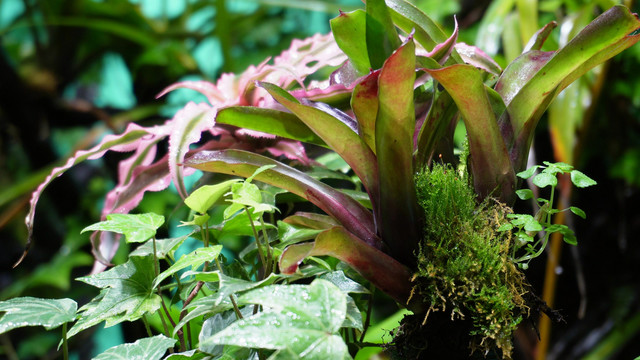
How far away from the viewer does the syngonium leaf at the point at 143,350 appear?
1.52 feet

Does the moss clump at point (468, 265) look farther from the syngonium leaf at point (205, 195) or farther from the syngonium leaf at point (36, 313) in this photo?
the syngonium leaf at point (36, 313)

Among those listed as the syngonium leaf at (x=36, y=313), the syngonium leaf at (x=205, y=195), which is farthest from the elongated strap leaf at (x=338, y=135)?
the syngonium leaf at (x=36, y=313)

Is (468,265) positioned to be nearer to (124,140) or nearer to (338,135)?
(338,135)

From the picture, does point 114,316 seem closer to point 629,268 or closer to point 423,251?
point 423,251

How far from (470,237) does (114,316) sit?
1.29 feet

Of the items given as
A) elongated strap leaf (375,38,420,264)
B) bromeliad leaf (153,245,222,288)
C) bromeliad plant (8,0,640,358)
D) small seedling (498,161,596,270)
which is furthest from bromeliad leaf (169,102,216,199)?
small seedling (498,161,596,270)

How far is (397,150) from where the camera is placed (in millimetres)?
505

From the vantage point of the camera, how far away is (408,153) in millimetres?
512

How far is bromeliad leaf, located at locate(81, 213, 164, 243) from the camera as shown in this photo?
0.50 m

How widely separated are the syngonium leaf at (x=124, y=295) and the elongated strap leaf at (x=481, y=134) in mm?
393

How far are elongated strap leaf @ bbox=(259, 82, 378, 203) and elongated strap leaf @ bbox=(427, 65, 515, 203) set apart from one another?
0.11m

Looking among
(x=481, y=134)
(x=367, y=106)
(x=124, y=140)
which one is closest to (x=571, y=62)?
(x=481, y=134)

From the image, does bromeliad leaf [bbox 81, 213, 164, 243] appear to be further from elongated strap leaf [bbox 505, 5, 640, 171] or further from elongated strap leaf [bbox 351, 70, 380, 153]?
elongated strap leaf [bbox 505, 5, 640, 171]

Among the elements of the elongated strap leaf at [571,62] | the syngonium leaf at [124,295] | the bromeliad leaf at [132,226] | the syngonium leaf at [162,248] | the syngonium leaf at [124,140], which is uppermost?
the elongated strap leaf at [571,62]
